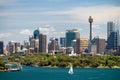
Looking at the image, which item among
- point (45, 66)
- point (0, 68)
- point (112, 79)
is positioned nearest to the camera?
point (112, 79)

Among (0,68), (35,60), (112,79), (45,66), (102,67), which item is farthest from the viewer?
(35,60)

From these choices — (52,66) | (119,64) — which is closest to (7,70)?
(52,66)

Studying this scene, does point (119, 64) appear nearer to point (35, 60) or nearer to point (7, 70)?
point (35, 60)

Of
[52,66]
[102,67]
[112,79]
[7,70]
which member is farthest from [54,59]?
[112,79]

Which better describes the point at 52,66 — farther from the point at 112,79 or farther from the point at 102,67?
the point at 112,79

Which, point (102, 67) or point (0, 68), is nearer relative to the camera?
point (0, 68)

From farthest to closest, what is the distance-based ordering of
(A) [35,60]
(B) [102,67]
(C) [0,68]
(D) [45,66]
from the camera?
(A) [35,60] → (D) [45,66] → (B) [102,67] → (C) [0,68]

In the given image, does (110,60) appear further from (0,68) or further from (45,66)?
(0,68)

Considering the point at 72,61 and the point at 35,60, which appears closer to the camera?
the point at 72,61

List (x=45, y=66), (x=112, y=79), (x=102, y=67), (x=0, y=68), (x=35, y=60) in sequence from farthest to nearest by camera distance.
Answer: (x=35, y=60)
(x=45, y=66)
(x=102, y=67)
(x=0, y=68)
(x=112, y=79)

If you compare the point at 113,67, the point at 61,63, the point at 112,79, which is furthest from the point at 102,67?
the point at 112,79
